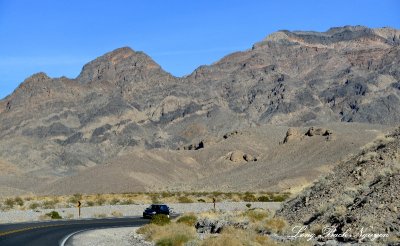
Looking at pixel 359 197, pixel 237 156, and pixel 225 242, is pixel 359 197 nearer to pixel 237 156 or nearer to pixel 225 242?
pixel 225 242

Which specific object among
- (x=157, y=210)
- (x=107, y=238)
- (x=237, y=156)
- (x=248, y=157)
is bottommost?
(x=107, y=238)

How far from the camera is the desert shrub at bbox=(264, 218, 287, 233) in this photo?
22891 millimetres

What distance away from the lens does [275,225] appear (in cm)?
2334

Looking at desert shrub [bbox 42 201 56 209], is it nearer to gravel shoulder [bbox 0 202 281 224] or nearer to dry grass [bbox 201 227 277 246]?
gravel shoulder [bbox 0 202 281 224]

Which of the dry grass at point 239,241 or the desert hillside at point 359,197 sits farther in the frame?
the desert hillside at point 359,197

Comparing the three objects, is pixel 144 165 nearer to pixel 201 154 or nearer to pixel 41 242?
pixel 201 154

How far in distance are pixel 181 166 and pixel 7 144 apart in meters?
85.3

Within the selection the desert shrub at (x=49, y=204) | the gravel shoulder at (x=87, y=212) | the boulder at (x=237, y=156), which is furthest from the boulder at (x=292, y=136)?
the desert shrub at (x=49, y=204)

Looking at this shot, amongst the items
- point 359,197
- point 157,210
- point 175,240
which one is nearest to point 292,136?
point 157,210

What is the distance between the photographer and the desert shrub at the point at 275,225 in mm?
22891

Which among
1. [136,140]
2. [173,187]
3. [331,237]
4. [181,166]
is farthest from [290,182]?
[136,140]

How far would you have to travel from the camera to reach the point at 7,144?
19038 cm

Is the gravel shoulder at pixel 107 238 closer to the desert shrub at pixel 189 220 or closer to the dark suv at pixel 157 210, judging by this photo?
the desert shrub at pixel 189 220

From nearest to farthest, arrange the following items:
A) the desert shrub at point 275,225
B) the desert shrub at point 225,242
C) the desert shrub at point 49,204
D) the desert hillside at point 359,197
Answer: the desert shrub at point 225,242 < the desert hillside at point 359,197 < the desert shrub at point 275,225 < the desert shrub at point 49,204
